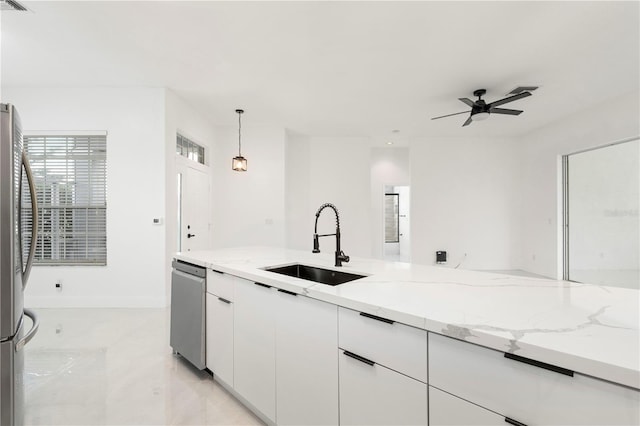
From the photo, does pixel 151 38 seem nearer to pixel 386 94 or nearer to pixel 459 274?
pixel 386 94

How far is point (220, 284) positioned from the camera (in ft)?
6.17

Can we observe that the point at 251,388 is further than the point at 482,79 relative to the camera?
No

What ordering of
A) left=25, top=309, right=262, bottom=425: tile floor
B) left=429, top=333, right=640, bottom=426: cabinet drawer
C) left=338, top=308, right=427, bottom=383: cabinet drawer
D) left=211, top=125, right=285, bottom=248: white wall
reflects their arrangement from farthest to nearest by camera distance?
left=211, top=125, right=285, bottom=248: white wall → left=25, top=309, right=262, bottom=425: tile floor → left=338, top=308, right=427, bottom=383: cabinet drawer → left=429, top=333, right=640, bottom=426: cabinet drawer

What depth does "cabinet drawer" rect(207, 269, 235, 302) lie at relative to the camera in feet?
5.91

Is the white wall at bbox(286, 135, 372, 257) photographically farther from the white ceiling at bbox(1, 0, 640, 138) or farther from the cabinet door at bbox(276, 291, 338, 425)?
the cabinet door at bbox(276, 291, 338, 425)

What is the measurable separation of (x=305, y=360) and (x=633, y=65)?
4732mm

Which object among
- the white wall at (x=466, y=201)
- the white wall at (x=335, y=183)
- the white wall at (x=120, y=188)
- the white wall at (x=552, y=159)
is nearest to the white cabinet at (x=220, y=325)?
the white wall at (x=120, y=188)

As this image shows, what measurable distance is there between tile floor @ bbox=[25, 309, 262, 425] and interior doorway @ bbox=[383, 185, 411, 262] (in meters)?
6.54

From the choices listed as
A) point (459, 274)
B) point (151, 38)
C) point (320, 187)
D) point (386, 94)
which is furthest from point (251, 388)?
point (320, 187)

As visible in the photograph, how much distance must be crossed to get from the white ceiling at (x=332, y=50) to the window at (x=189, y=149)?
0.59 m

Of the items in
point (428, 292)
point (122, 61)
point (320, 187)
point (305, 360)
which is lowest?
point (305, 360)

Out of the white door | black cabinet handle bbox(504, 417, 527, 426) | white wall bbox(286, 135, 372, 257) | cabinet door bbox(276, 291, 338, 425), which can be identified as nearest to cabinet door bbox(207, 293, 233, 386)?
cabinet door bbox(276, 291, 338, 425)

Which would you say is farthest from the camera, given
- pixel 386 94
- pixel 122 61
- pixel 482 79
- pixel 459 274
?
pixel 386 94

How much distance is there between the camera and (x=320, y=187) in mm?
6254
